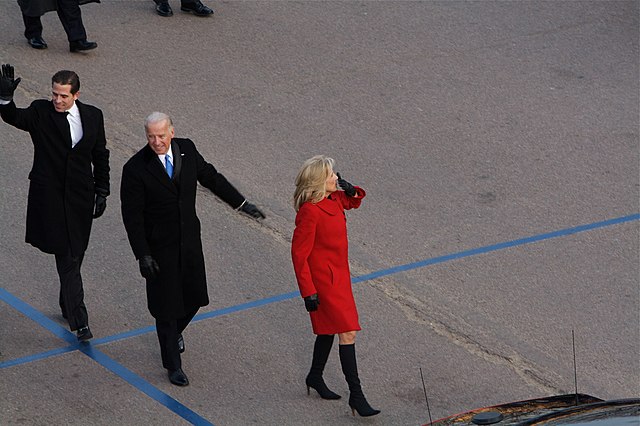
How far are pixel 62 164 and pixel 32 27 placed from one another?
5.46 meters

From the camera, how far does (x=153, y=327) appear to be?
8.14 meters

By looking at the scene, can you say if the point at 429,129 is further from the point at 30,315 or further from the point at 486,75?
the point at 30,315

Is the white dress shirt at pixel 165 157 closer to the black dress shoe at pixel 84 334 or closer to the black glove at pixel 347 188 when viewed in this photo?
the black glove at pixel 347 188

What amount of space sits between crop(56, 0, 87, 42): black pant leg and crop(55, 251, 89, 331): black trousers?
202 inches

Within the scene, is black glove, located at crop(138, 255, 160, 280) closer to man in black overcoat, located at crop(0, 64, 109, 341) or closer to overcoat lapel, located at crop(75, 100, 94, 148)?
man in black overcoat, located at crop(0, 64, 109, 341)

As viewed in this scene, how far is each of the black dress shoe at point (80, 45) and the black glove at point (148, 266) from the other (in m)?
5.86

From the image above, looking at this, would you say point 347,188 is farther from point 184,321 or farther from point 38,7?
point 38,7

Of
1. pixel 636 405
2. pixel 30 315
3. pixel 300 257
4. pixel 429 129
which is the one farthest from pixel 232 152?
pixel 636 405

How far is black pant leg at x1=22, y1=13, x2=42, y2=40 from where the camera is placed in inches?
488

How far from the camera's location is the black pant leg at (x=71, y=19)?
39.9ft

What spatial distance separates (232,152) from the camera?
1073 centimetres

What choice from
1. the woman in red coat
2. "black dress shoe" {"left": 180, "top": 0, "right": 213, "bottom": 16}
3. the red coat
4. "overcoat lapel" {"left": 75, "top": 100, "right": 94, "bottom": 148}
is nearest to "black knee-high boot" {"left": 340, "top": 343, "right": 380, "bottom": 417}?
the woman in red coat

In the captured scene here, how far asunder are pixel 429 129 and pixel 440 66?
63.8 inches

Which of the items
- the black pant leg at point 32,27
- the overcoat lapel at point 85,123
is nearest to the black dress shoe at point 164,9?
the black pant leg at point 32,27
